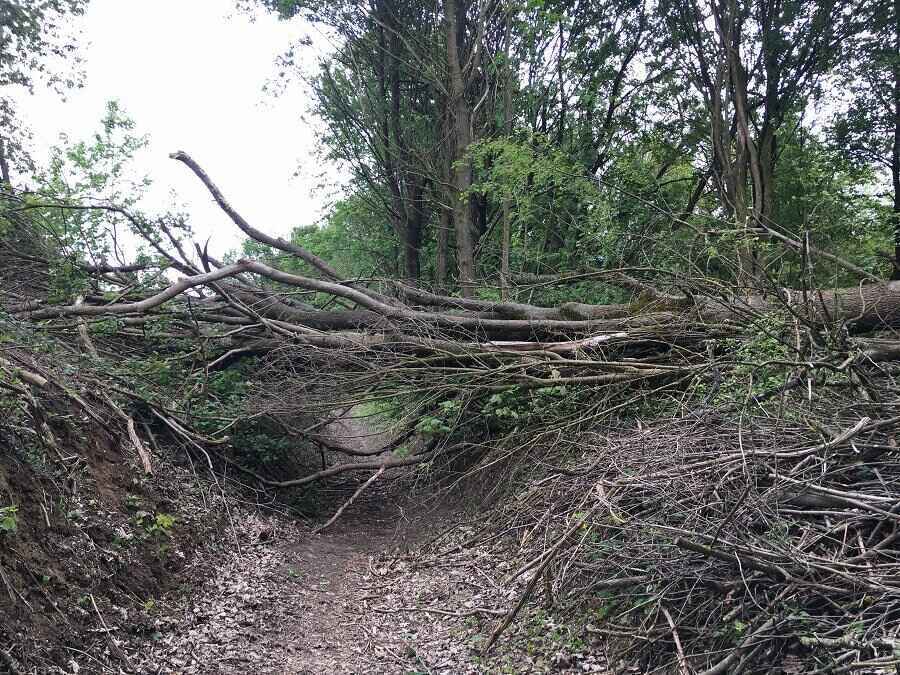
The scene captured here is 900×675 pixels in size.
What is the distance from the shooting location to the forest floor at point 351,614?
171 inches

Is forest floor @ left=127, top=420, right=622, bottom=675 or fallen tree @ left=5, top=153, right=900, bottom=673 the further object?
forest floor @ left=127, top=420, right=622, bottom=675

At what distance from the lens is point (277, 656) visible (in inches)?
185

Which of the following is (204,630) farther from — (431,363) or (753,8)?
(753,8)

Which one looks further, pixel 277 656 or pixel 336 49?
pixel 336 49

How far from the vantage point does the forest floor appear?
4.34 metres

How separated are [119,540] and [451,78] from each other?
407 inches

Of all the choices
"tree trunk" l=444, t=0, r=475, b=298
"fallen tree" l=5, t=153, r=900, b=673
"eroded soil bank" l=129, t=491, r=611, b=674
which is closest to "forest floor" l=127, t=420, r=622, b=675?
"eroded soil bank" l=129, t=491, r=611, b=674

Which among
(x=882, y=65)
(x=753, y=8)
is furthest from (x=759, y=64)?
(x=882, y=65)

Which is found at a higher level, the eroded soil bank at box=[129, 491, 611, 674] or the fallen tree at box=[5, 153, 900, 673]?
the fallen tree at box=[5, 153, 900, 673]

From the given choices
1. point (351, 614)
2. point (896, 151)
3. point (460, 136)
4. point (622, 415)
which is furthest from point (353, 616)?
point (896, 151)

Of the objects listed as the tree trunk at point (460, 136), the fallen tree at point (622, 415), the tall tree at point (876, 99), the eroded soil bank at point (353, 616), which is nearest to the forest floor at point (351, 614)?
the eroded soil bank at point (353, 616)

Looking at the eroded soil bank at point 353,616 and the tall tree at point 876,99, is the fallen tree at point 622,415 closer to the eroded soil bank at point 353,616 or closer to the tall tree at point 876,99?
the eroded soil bank at point 353,616

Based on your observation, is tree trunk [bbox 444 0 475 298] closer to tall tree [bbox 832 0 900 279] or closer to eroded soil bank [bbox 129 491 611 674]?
eroded soil bank [bbox 129 491 611 674]

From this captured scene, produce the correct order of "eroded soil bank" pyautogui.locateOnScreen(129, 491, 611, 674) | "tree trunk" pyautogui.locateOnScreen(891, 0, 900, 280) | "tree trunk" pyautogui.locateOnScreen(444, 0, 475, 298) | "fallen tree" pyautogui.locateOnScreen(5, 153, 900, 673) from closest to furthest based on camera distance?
"fallen tree" pyautogui.locateOnScreen(5, 153, 900, 673), "eroded soil bank" pyautogui.locateOnScreen(129, 491, 611, 674), "tree trunk" pyautogui.locateOnScreen(891, 0, 900, 280), "tree trunk" pyautogui.locateOnScreen(444, 0, 475, 298)
